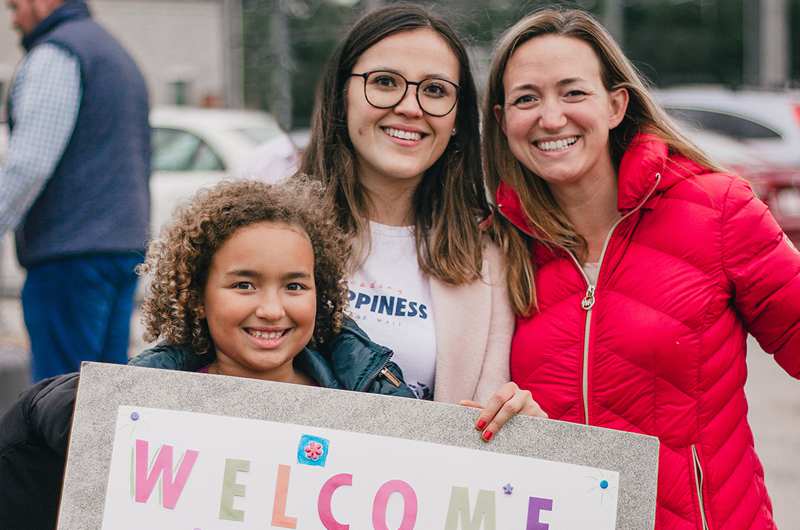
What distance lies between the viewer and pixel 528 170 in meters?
2.91

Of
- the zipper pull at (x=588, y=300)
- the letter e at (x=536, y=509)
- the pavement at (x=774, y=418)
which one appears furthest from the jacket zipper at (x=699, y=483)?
the pavement at (x=774, y=418)

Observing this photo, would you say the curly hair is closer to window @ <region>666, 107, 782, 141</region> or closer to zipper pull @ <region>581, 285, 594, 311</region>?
zipper pull @ <region>581, 285, 594, 311</region>

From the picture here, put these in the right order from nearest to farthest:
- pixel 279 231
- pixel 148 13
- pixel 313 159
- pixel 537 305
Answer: pixel 279 231, pixel 537 305, pixel 313 159, pixel 148 13

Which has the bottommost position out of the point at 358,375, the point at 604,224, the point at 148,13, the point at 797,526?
the point at 797,526

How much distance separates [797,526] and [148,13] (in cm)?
2210

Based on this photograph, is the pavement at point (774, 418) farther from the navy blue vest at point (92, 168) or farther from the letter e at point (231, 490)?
the letter e at point (231, 490)

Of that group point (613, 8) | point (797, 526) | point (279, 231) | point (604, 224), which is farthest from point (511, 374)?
point (613, 8)

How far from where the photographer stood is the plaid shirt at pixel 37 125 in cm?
417

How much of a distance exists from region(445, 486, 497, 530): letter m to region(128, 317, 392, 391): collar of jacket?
0.41 meters

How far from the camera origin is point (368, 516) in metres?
2.14

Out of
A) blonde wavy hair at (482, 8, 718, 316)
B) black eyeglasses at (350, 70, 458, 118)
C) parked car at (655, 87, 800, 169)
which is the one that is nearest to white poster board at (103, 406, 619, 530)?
blonde wavy hair at (482, 8, 718, 316)

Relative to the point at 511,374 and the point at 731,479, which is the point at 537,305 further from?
the point at 731,479

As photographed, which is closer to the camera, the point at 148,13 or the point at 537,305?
the point at 537,305

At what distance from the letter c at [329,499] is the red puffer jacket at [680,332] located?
651mm
